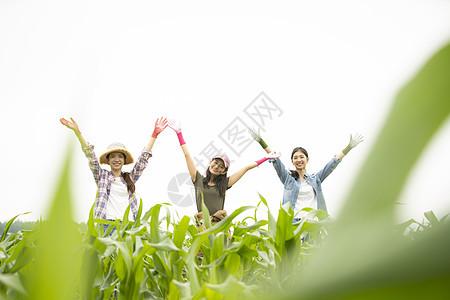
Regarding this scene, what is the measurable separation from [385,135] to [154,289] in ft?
1.62

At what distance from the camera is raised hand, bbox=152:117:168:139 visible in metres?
3.06

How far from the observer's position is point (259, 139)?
12.4ft

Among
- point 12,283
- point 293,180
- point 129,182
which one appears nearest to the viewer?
point 12,283

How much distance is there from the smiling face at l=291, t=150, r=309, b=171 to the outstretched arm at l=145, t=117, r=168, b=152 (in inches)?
47.1

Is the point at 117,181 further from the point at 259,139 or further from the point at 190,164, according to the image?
the point at 259,139

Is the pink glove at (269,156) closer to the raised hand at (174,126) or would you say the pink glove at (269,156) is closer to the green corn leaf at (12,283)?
the raised hand at (174,126)

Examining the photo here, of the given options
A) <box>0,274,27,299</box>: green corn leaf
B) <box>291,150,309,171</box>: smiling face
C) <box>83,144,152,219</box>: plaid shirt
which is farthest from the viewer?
<box>291,150,309,171</box>: smiling face

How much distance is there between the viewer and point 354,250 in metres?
0.07

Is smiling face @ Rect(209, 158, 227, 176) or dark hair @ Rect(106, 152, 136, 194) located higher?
smiling face @ Rect(209, 158, 227, 176)

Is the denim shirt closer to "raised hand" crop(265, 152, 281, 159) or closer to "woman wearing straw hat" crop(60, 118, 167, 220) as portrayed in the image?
"raised hand" crop(265, 152, 281, 159)

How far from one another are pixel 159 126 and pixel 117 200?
2.54 ft

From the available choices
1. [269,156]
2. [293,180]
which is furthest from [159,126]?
[293,180]

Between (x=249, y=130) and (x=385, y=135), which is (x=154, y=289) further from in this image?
(x=249, y=130)

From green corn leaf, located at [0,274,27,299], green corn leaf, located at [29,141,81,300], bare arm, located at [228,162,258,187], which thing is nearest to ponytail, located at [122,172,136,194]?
bare arm, located at [228,162,258,187]
